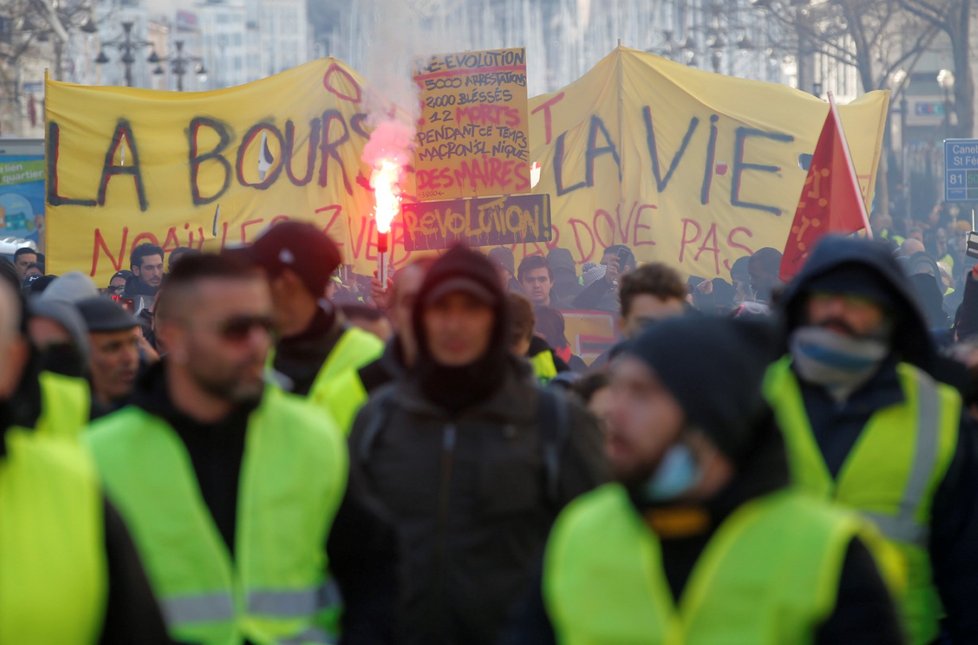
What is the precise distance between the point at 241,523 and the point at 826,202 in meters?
5.82

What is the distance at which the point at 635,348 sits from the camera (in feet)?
8.63

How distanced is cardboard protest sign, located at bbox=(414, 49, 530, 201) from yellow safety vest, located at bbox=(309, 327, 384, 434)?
774 cm

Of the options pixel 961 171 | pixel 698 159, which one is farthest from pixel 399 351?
A: pixel 961 171

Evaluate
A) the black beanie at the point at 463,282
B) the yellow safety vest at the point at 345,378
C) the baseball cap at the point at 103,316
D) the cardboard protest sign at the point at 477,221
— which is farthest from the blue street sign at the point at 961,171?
the black beanie at the point at 463,282

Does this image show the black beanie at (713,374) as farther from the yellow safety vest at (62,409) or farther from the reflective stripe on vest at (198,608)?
the yellow safety vest at (62,409)

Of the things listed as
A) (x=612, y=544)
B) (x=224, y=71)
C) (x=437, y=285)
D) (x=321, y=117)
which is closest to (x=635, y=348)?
(x=612, y=544)

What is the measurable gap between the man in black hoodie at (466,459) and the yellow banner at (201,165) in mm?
9285

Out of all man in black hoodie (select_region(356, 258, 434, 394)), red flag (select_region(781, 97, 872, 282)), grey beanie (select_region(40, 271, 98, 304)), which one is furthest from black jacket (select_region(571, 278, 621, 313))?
man in black hoodie (select_region(356, 258, 434, 394))

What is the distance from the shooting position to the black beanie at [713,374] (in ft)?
8.29

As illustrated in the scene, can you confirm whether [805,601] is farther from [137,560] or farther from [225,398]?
[225,398]

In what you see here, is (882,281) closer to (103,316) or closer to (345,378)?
(345,378)

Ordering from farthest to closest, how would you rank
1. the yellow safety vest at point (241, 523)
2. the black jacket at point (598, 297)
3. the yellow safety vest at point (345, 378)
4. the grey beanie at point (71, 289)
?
the black jacket at point (598, 297) < the grey beanie at point (71, 289) < the yellow safety vest at point (345, 378) < the yellow safety vest at point (241, 523)

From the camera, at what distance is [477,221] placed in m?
12.0

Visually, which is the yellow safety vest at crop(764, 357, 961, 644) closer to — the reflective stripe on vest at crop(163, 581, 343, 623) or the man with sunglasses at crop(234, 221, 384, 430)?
the reflective stripe on vest at crop(163, 581, 343, 623)
